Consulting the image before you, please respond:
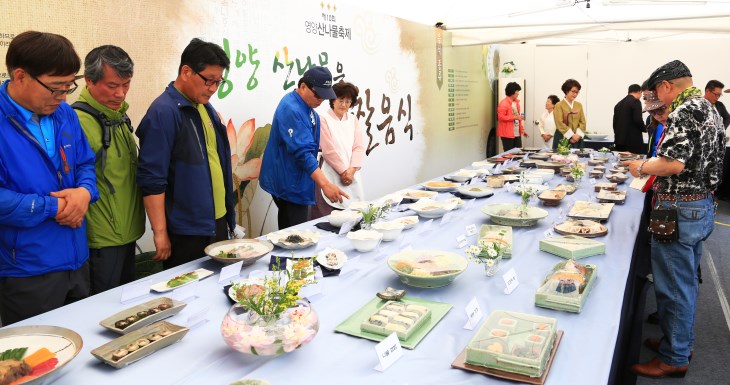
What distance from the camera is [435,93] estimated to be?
19.0 ft

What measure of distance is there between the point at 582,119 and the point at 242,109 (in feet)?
13.5

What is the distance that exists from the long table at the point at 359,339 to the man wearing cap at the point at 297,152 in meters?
0.73

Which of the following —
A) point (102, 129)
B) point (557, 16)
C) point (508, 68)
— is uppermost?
point (557, 16)

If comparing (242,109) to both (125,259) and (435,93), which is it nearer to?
(125,259)

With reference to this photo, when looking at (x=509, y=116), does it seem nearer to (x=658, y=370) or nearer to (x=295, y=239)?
(x=658, y=370)

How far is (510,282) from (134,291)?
1094 mm

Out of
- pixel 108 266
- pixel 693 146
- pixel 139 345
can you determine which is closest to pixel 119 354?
pixel 139 345

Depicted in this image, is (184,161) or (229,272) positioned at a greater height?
(184,161)

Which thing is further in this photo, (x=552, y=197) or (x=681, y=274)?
(x=552, y=197)

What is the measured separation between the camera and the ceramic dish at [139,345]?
3.41 ft

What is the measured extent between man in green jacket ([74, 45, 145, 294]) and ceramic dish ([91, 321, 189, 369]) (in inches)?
26.5

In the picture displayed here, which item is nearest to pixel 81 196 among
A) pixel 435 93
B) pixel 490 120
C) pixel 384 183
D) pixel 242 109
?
pixel 242 109

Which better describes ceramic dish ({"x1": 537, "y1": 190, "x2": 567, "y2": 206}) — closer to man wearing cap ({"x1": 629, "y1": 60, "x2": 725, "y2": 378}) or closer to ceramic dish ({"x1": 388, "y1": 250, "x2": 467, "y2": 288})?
man wearing cap ({"x1": 629, "y1": 60, "x2": 725, "y2": 378})

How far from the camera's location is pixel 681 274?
195 centimetres
